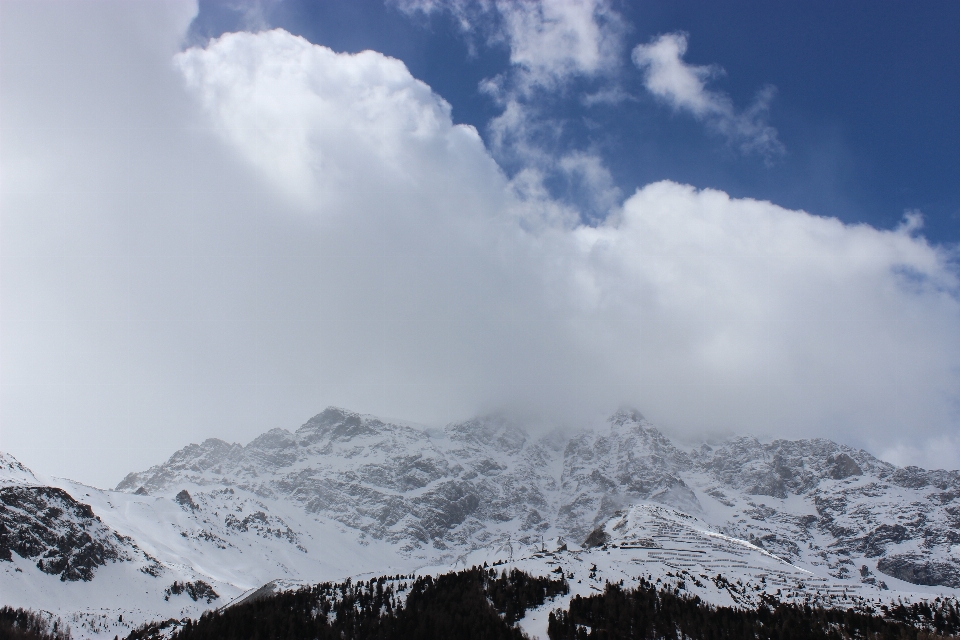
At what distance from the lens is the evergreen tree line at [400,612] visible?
7644 centimetres

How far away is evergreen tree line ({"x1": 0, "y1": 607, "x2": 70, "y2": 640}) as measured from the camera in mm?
116562

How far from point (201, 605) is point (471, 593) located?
130754mm

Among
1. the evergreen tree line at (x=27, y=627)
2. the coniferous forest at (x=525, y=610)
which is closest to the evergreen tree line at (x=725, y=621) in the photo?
the coniferous forest at (x=525, y=610)

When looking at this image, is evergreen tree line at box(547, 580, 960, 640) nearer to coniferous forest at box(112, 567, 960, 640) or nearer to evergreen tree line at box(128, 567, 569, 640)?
coniferous forest at box(112, 567, 960, 640)

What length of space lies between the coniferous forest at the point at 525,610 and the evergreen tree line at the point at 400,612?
0.14 metres

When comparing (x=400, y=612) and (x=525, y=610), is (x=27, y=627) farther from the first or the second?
(x=525, y=610)

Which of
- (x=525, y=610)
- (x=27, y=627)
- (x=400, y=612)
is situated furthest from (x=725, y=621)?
(x=27, y=627)

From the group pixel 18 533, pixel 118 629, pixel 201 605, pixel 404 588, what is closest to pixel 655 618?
pixel 404 588

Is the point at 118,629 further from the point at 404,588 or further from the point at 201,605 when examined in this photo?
the point at 404,588

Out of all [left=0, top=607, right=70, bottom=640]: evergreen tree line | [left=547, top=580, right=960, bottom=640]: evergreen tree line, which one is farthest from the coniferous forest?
[left=0, top=607, right=70, bottom=640]: evergreen tree line

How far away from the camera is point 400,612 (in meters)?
82.8

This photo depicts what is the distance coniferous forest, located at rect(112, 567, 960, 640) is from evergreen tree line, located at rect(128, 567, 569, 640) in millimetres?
142

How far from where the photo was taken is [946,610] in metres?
82.9

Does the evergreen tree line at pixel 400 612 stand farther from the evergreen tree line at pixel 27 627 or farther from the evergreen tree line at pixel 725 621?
the evergreen tree line at pixel 27 627
